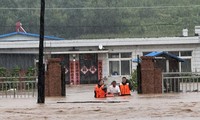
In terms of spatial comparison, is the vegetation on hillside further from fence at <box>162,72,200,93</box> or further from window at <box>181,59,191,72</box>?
fence at <box>162,72,200,93</box>

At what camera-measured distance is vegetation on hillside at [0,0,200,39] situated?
79188 millimetres

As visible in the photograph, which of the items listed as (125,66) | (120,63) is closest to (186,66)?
(125,66)

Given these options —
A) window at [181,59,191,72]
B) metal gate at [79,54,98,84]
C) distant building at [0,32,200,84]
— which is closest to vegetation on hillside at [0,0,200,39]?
distant building at [0,32,200,84]

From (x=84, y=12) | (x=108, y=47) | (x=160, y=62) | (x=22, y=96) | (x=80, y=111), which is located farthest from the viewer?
(x=84, y=12)

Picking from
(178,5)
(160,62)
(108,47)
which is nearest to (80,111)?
(160,62)

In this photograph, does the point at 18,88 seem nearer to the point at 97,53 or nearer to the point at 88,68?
the point at 88,68

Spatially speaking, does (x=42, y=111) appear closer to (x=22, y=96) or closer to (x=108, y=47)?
(x=22, y=96)

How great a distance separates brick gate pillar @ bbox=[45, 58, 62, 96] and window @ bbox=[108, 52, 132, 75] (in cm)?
2212

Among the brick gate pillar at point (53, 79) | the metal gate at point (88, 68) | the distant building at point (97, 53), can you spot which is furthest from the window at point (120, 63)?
the brick gate pillar at point (53, 79)

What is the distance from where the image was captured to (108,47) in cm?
4991

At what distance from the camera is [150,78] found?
28000mm

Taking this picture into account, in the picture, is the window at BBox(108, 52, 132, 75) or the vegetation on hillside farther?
the vegetation on hillside

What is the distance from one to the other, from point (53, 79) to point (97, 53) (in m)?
21.8

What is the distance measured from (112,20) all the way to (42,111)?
6747 centimetres
